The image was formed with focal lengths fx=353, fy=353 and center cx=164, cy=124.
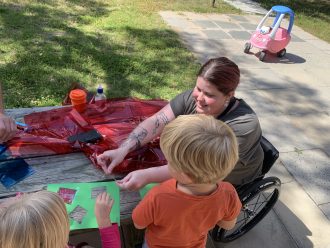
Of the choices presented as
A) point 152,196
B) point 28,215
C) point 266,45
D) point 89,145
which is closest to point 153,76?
point 266,45

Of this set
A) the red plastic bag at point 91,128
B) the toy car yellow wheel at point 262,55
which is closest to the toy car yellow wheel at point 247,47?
the toy car yellow wheel at point 262,55

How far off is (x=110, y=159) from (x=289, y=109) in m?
3.11

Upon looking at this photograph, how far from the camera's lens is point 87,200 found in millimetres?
1824

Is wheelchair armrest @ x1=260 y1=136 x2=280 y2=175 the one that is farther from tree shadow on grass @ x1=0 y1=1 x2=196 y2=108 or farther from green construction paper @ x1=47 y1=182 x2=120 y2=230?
tree shadow on grass @ x1=0 y1=1 x2=196 y2=108

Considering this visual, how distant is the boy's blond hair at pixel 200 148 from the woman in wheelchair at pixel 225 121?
21.3 inches

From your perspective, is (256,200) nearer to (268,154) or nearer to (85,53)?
(268,154)

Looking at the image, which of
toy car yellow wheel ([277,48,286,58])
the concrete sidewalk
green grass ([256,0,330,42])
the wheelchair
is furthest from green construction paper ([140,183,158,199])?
green grass ([256,0,330,42])

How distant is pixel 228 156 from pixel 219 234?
1.19 metres

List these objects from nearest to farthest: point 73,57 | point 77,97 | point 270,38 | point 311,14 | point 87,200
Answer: point 87,200, point 77,97, point 73,57, point 270,38, point 311,14

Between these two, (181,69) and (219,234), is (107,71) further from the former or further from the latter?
(219,234)

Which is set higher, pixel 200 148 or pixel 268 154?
pixel 200 148

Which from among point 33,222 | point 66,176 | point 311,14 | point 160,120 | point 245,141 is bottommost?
point 311,14

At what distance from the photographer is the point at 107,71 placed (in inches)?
182

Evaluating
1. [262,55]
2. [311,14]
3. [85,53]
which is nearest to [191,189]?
[85,53]
